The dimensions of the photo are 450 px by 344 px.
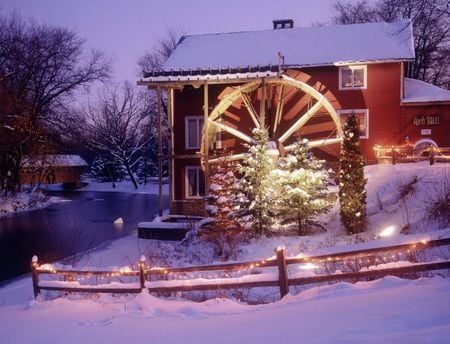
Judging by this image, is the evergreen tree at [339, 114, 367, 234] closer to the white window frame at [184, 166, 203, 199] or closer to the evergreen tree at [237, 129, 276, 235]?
the evergreen tree at [237, 129, 276, 235]

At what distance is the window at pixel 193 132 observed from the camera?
21781 millimetres

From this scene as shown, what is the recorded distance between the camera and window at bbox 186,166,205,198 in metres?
21.7

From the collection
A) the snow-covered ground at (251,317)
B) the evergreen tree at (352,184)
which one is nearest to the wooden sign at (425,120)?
the evergreen tree at (352,184)

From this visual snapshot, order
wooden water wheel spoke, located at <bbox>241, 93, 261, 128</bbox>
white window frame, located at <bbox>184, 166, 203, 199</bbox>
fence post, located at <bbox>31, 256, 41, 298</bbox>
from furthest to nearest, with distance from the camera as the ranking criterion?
white window frame, located at <bbox>184, 166, 203, 199</bbox>, wooden water wheel spoke, located at <bbox>241, 93, 261, 128</bbox>, fence post, located at <bbox>31, 256, 41, 298</bbox>

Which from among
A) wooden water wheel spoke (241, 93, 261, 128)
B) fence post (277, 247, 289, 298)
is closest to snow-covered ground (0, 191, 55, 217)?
wooden water wheel spoke (241, 93, 261, 128)

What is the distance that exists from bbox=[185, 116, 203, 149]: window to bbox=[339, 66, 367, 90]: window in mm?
6312

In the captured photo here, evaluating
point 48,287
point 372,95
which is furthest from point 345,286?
point 372,95

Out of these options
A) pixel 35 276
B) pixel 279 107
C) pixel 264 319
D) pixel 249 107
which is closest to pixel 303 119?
pixel 279 107

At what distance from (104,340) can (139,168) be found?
49703 mm

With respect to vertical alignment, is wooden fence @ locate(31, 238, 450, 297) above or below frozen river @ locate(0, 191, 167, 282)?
above

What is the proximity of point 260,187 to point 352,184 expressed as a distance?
2462mm

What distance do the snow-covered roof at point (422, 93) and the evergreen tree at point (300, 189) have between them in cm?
860

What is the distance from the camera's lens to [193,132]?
2189cm

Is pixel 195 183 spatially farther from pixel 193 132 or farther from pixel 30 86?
pixel 30 86
